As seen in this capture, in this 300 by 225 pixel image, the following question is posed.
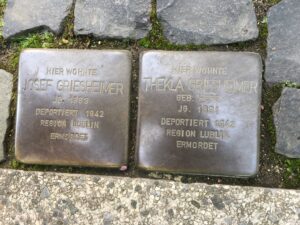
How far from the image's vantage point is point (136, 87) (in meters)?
1.43

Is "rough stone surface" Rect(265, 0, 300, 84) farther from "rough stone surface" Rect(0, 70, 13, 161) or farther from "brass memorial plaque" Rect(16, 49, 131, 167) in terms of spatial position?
"rough stone surface" Rect(0, 70, 13, 161)

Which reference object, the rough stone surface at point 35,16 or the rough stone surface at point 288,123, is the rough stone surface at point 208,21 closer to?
the rough stone surface at point 288,123

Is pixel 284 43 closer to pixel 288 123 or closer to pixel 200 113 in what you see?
pixel 288 123

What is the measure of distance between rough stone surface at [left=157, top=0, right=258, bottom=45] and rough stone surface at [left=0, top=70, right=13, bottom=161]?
673 mm

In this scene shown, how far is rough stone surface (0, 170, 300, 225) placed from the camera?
1271mm

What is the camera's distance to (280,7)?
4.68 ft

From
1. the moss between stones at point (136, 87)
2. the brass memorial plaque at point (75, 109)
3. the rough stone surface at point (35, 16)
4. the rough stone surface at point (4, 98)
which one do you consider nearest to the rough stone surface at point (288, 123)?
the moss between stones at point (136, 87)

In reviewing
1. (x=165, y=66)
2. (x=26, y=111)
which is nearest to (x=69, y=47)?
(x=26, y=111)

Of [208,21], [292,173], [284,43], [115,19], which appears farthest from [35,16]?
[292,173]

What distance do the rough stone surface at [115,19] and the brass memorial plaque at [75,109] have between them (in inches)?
4.5

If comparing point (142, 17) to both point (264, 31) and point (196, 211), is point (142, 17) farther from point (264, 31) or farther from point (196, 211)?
point (196, 211)

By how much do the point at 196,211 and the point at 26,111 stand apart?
740 millimetres

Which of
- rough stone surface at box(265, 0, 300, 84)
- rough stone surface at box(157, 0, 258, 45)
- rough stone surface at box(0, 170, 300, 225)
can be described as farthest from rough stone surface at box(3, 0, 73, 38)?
rough stone surface at box(265, 0, 300, 84)

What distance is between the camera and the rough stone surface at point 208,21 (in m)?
1.42
